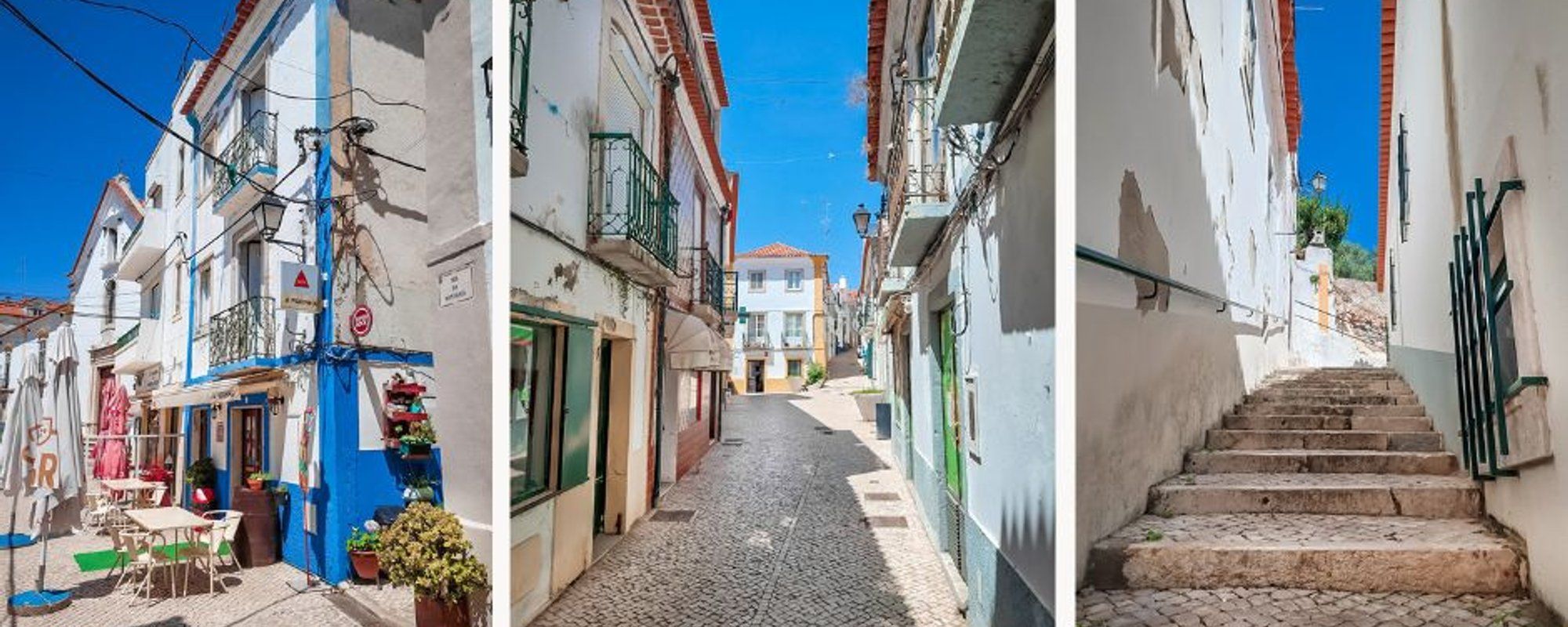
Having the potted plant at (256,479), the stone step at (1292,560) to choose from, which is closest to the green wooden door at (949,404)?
the stone step at (1292,560)

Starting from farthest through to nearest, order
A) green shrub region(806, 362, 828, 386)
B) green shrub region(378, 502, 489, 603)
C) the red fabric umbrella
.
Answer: green shrub region(806, 362, 828, 386)
the red fabric umbrella
green shrub region(378, 502, 489, 603)

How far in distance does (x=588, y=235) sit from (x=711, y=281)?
1.94m

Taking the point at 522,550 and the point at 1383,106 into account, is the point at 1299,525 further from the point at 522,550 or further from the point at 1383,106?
the point at 1383,106

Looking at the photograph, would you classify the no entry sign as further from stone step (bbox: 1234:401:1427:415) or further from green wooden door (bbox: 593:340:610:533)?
stone step (bbox: 1234:401:1427:415)

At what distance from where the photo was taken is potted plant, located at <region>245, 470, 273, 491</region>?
185cm

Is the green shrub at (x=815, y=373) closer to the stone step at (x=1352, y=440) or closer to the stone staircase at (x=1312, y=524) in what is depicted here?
the stone staircase at (x=1312, y=524)

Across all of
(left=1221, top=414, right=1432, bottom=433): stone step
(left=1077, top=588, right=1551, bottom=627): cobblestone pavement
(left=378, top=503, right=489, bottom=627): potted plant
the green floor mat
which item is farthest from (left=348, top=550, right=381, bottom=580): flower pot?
(left=1221, top=414, right=1432, bottom=433): stone step

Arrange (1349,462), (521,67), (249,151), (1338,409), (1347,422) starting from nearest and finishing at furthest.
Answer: (521,67) < (249,151) < (1349,462) < (1347,422) < (1338,409)

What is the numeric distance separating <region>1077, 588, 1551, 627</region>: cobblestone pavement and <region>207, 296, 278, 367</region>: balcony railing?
1.74 m

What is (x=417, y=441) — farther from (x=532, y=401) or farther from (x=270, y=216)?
(x=270, y=216)

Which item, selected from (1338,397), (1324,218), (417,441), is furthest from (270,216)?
(1324,218)

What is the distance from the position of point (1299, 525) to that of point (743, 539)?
1305 millimetres

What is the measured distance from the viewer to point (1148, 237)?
1564mm

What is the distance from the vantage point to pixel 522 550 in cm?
124
